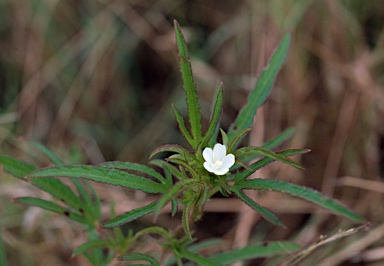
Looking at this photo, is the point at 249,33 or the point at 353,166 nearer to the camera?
the point at 353,166

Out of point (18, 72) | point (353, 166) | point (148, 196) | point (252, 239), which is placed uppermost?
point (18, 72)

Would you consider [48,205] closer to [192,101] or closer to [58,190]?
[58,190]

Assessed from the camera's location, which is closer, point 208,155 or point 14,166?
point 208,155

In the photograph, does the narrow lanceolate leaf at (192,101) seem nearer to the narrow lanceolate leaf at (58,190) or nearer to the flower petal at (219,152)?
the flower petal at (219,152)

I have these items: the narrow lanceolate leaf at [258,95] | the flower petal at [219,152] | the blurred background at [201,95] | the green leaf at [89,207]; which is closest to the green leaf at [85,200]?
the green leaf at [89,207]

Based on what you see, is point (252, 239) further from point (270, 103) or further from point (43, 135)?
point (43, 135)

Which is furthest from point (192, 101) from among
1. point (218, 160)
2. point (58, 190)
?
point (58, 190)

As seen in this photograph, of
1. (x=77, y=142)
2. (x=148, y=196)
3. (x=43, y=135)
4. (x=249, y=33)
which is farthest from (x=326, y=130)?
(x=43, y=135)
